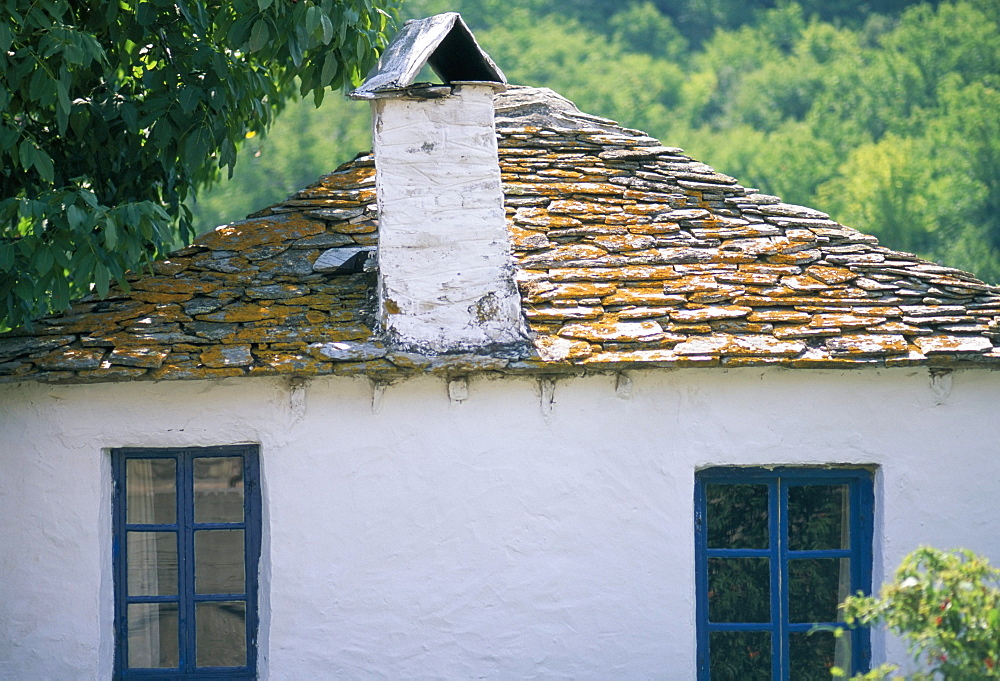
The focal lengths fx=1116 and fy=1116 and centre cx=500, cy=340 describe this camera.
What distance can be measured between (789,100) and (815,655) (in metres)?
25.7

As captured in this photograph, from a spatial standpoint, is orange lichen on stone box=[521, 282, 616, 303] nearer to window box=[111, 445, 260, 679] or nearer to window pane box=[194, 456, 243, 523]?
window box=[111, 445, 260, 679]

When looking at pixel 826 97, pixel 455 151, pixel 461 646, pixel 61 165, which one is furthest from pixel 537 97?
pixel 826 97

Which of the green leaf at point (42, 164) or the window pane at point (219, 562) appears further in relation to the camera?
the window pane at point (219, 562)

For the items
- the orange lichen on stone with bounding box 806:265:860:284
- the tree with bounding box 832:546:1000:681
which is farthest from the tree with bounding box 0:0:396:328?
the tree with bounding box 832:546:1000:681

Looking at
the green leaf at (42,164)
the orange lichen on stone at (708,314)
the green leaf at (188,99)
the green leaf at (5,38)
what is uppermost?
the green leaf at (5,38)

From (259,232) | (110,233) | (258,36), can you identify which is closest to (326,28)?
(258,36)

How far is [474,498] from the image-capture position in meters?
6.23

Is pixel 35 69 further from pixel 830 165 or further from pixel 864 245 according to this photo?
pixel 830 165

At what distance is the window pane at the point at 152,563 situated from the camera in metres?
6.50

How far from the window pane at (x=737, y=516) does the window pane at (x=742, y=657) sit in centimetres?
53

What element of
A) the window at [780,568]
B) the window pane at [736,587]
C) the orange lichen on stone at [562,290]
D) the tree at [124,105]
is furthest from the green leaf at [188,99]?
the window pane at [736,587]

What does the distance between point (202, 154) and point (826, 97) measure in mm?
24444

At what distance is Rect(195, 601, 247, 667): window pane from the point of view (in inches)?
257

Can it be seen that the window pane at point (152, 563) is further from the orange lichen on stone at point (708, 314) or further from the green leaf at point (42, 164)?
the orange lichen on stone at point (708, 314)
